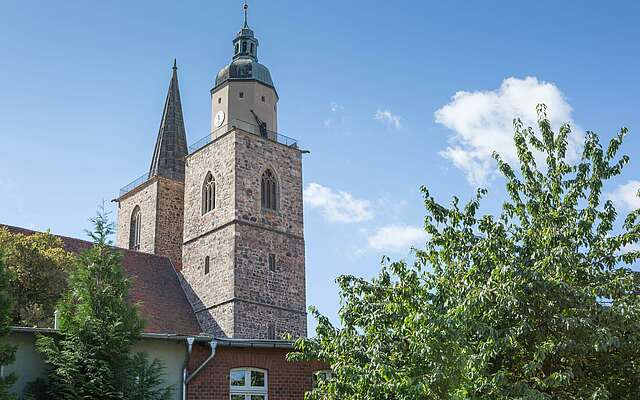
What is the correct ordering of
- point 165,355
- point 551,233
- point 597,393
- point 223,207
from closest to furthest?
1. point 597,393
2. point 551,233
3. point 165,355
4. point 223,207

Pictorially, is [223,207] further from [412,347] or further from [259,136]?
[412,347]

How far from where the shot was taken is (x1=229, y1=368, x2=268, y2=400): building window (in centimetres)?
1923

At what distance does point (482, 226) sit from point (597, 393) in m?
3.44

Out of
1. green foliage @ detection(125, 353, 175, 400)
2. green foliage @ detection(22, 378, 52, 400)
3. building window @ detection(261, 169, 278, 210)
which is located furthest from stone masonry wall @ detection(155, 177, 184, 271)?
green foliage @ detection(22, 378, 52, 400)

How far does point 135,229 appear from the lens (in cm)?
4581

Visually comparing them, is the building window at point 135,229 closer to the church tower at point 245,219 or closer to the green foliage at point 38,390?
the church tower at point 245,219

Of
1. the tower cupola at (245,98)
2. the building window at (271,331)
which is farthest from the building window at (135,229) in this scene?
the building window at (271,331)

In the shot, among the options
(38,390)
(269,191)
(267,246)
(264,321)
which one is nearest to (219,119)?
(269,191)

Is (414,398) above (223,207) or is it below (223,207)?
below

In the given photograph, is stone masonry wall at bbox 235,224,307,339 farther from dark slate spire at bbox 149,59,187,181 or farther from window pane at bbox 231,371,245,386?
window pane at bbox 231,371,245,386

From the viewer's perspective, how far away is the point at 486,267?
14.7m

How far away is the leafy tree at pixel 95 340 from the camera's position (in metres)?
17.3

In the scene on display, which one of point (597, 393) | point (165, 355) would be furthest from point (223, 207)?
point (597, 393)

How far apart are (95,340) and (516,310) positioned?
8.44 metres
